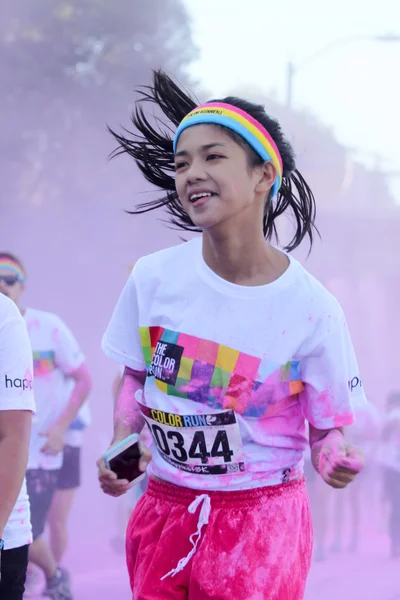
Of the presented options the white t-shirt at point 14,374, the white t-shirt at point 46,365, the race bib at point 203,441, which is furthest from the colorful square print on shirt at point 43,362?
the race bib at point 203,441

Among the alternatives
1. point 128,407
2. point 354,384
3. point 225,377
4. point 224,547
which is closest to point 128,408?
point 128,407

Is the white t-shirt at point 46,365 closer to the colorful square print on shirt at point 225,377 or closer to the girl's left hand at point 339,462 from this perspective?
the colorful square print on shirt at point 225,377

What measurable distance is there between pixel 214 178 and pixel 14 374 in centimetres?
69

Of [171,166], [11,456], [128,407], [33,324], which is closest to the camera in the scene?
[11,456]

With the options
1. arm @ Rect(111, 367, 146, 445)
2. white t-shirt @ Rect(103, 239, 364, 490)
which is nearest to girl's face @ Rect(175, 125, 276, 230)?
white t-shirt @ Rect(103, 239, 364, 490)

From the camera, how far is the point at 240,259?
104 inches

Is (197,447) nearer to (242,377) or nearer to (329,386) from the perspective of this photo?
(242,377)

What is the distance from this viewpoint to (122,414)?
2.70 m

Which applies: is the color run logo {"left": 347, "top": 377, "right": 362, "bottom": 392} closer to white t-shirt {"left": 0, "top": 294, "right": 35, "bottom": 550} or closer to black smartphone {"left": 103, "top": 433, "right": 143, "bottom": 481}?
black smartphone {"left": 103, "top": 433, "right": 143, "bottom": 481}

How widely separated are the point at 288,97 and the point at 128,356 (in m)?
6.76

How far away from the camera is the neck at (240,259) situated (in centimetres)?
262

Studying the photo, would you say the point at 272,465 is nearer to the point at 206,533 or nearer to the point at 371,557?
the point at 206,533

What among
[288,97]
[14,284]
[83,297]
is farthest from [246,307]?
[83,297]

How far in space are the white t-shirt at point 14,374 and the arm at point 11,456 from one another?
3 centimetres
